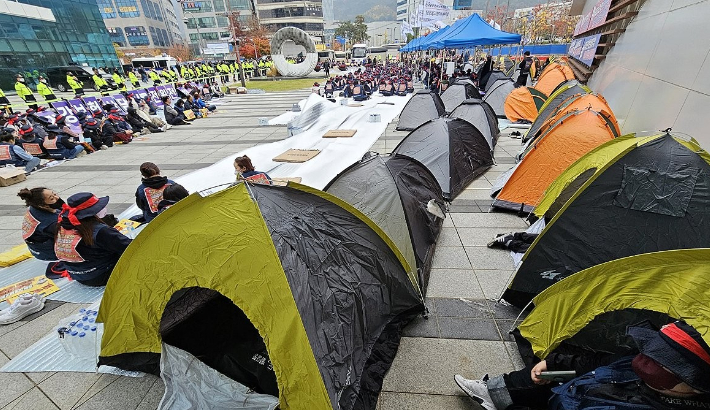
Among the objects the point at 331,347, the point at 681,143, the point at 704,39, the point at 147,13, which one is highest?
the point at 147,13

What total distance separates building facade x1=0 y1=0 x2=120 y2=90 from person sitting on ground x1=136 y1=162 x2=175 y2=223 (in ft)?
114

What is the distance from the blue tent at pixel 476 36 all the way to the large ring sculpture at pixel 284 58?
22498mm

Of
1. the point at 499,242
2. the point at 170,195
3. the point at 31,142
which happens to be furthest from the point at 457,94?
the point at 31,142

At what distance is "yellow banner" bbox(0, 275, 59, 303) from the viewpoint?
420cm

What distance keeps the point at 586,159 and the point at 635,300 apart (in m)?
2.54

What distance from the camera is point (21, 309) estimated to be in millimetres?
3871

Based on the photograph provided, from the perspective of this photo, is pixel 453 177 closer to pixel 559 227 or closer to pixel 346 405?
pixel 559 227

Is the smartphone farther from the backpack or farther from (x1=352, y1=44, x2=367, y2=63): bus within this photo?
(x1=352, y1=44, x2=367, y2=63): bus

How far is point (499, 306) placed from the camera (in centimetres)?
384

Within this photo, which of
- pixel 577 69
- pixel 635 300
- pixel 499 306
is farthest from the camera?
pixel 577 69

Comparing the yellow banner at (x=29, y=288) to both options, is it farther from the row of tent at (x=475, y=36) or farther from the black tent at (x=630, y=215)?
the row of tent at (x=475, y=36)

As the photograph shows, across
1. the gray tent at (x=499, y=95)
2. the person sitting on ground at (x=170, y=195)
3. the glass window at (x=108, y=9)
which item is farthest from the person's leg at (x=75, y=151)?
the glass window at (x=108, y=9)

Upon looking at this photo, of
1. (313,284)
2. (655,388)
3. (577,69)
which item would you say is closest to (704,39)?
(655,388)

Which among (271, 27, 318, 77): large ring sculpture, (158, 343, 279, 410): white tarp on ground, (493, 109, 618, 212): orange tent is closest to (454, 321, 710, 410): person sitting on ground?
(158, 343, 279, 410): white tarp on ground
